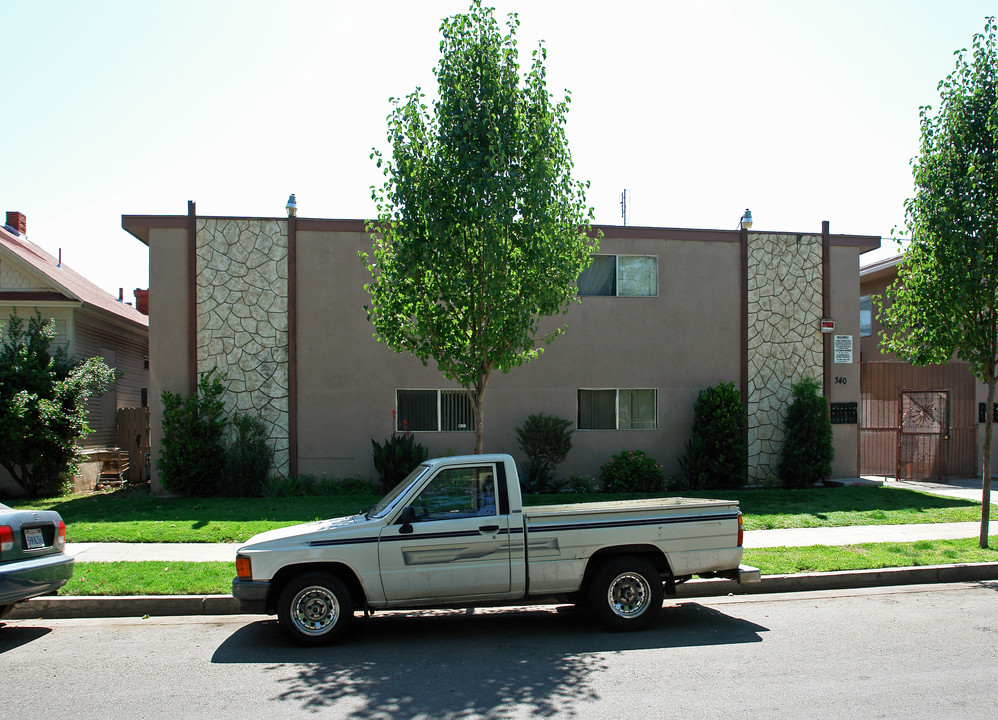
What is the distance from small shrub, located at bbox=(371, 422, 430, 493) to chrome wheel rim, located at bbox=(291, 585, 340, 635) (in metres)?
8.08

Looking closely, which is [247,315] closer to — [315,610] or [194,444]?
[194,444]

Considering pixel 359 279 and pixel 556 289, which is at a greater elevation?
pixel 359 279

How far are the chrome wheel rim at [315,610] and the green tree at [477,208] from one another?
346 centimetres

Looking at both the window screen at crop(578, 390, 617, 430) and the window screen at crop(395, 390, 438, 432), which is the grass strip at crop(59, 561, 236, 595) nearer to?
the window screen at crop(395, 390, 438, 432)

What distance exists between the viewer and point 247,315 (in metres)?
15.7

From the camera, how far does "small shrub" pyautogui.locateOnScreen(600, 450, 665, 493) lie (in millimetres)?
15109

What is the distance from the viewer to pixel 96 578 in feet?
28.7

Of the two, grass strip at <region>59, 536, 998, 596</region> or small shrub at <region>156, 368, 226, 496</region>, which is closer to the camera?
→ grass strip at <region>59, 536, 998, 596</region>

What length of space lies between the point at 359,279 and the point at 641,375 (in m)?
6.16

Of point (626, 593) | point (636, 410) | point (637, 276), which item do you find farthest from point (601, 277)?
point (626, 593)

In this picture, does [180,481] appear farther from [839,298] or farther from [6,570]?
[839,298]

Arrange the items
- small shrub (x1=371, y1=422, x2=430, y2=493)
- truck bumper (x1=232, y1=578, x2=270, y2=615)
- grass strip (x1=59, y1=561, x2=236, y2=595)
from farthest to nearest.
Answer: small shrub (x1=371, y1=422, x2=430, y2=493) → grass strip (x1=59, y1=561, x2=236, y2=595) → truck bumper (x1=232, y1=578, x2=270, y2=615)

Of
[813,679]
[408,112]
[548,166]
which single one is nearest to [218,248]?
[408,112]

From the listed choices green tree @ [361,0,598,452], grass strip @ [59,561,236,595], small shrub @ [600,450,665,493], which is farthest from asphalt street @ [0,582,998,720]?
small shrub @ [600,450,665,493]
